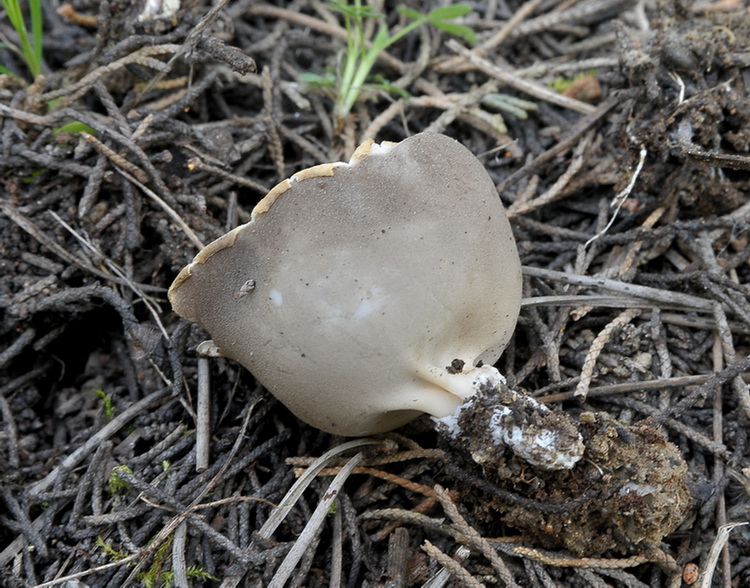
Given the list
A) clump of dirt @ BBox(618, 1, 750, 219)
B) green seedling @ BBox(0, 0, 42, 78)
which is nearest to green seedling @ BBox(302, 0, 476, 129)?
clump of dirt @ BBox(618, 1, 750, 219)

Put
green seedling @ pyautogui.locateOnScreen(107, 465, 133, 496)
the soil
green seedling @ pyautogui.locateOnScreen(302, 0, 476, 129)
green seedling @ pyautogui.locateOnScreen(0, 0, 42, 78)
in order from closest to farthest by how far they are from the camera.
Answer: the soil → green seedling @ pyautogui.locateOnScreen(107, 465, 133, 496) → green seedling @ pyautogui.locateOnScreen(0, 0, 42, 78) → green seedling @ pyautogui.locateOnScreen(302, 0, 476, 129)

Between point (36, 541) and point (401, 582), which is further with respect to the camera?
point (36, 541)

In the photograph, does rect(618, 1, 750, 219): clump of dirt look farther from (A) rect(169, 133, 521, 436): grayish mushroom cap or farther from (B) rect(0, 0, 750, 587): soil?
(A) rect(169, 133, 521, 436): grayish mushroom cap

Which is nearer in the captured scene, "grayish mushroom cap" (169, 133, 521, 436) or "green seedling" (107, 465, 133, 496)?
"grayish mushroom cap" (169, 133, 521, 436)

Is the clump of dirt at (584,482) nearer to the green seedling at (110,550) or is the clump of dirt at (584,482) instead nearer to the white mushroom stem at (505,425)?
the white mushroom stem at (505,425)

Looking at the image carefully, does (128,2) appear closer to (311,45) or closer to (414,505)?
(311,45)

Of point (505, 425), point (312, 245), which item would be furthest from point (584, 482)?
point (312, 245)

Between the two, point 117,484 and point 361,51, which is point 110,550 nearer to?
point 117,484

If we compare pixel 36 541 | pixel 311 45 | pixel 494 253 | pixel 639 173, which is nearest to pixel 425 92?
pixel 311 45
